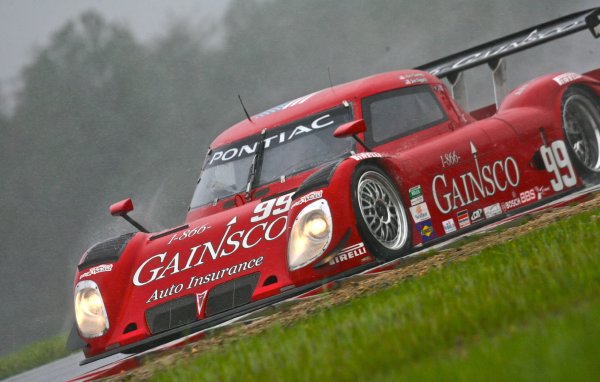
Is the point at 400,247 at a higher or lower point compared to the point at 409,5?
lower

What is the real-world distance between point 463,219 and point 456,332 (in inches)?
171

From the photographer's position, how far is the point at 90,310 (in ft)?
24.6

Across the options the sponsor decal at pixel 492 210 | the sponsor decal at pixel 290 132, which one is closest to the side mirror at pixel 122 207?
the sponsor decal at pixel 290 132

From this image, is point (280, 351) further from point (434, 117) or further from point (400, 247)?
point (434, 117)

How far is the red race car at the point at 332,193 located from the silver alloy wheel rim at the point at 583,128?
1 cm

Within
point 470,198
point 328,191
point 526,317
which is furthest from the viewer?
point 470,198

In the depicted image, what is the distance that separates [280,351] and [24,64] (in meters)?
33.5

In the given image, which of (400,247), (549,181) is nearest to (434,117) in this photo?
(549,181)

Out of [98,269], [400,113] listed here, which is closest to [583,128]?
[400,113]

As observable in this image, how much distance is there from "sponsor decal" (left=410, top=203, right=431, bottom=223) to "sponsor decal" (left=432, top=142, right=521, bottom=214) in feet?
0.54

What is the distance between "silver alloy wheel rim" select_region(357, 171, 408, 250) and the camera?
7371 millimetres

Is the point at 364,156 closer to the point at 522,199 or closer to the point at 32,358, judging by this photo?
the point at 522,199

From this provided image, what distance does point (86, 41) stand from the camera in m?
38.8

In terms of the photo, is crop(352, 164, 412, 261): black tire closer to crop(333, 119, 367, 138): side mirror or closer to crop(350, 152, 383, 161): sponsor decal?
crop(350, 152, 383, 161): sponsor decal
